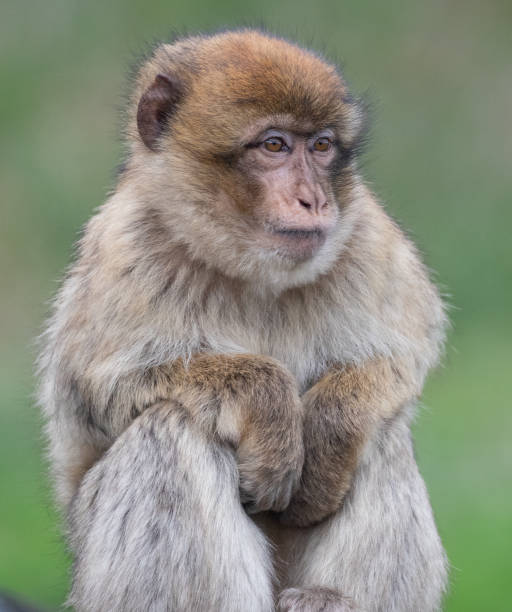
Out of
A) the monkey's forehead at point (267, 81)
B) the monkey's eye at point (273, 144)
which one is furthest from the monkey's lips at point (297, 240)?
the monkey's forehead at point (267, 81)

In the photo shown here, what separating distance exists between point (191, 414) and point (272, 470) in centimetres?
46

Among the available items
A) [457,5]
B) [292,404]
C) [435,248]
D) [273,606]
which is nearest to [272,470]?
[292,404]

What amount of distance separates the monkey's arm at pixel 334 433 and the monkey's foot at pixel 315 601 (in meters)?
0.35

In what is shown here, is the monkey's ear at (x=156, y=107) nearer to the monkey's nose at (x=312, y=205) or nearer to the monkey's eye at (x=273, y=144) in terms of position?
the monkey's eye at (x=273, y=144)

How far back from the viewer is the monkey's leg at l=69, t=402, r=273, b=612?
261 inches

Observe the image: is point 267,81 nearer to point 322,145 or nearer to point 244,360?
point 322,145

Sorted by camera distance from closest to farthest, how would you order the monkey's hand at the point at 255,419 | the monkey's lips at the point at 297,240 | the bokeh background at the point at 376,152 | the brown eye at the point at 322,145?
1. the monkey's lips at the point at 297,240
2. the monkey's hand at the point at 255,419
3. the brown eye at the point at 322,145
4. the bokeh background at the point at 376,152

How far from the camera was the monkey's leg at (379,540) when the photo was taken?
6941mm

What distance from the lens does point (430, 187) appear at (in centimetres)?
1588

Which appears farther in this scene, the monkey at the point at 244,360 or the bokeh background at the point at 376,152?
the bokeh background at the point at 376,152

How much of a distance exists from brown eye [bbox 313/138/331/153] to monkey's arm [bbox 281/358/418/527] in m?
1.14

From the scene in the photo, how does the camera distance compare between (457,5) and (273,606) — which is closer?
(273,606)

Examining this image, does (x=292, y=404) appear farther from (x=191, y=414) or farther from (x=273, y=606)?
(x=273, y=606)

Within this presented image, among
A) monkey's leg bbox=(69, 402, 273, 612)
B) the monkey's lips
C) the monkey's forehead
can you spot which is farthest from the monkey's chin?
monkey's leg bbox=(69, 402, 273, 612)
